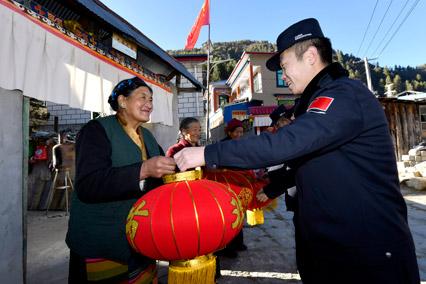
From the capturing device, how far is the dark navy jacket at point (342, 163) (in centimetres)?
120

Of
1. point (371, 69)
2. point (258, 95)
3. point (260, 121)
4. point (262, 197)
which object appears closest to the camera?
point (262, 197)

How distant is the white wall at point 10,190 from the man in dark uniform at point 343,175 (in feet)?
9.11

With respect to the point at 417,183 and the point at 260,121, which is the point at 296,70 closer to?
the point at 417,183

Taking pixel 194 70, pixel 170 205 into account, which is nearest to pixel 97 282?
pixel 170 205

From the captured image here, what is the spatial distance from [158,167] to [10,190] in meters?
2.66

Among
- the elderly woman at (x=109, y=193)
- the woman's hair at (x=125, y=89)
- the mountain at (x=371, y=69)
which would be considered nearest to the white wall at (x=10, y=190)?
the elderly woman at (x=109, y=193)

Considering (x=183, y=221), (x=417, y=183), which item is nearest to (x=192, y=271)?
(x=183, y=221)

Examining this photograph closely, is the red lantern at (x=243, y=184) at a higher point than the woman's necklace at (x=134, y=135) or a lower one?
lower

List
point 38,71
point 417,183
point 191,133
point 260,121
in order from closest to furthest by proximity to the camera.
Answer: point 38,71 → point 191,133 → point 417,183 → point 260,121

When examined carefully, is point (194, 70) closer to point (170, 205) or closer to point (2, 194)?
point (2, 194)

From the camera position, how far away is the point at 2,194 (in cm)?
291

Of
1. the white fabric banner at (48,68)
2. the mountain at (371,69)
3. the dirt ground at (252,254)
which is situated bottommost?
the dirt ground at (252,254)

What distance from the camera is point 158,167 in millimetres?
1374

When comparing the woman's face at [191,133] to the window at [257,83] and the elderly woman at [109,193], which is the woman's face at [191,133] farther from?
the window at [257,83]
